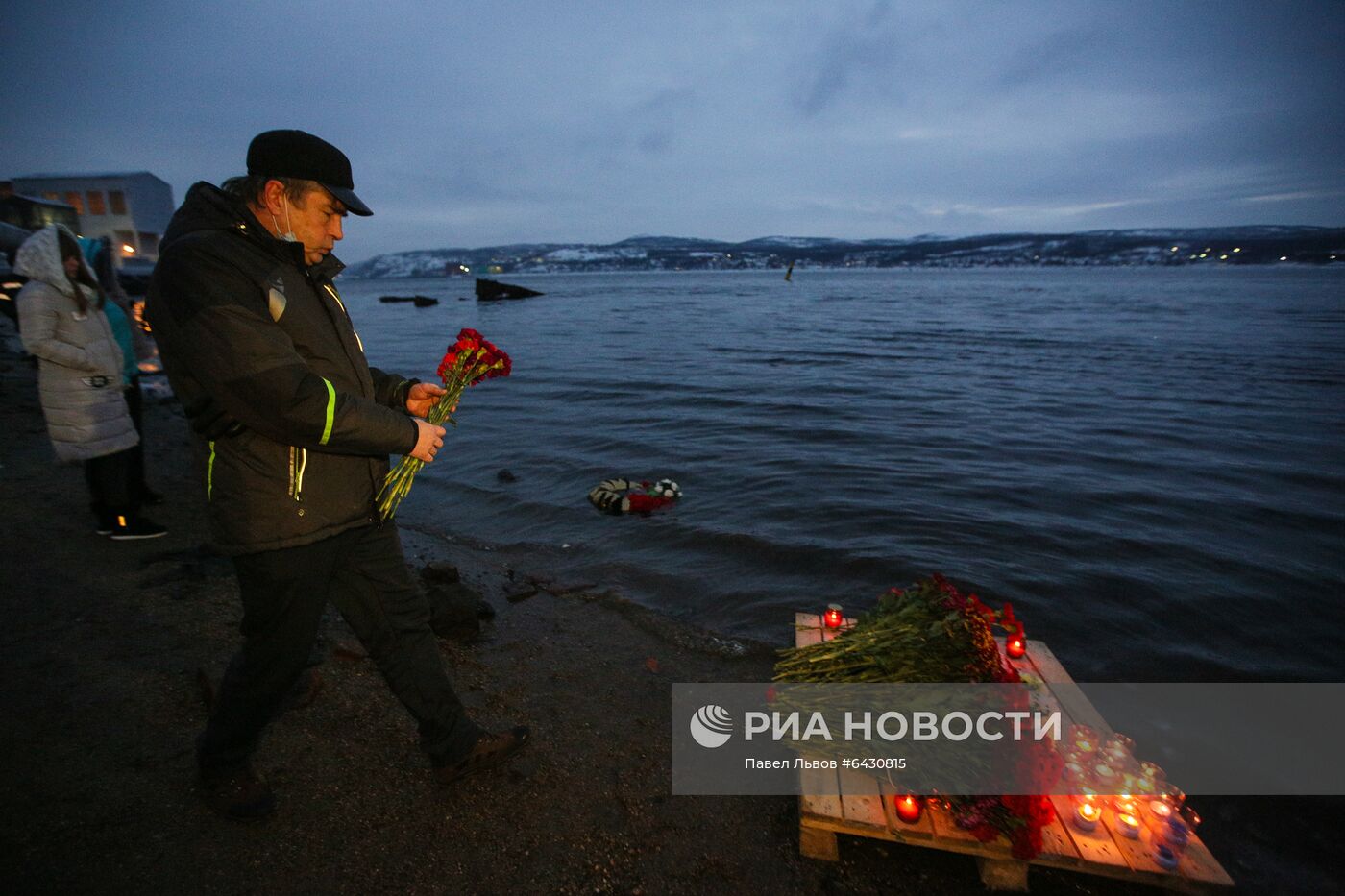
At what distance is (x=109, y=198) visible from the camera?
2424 inches

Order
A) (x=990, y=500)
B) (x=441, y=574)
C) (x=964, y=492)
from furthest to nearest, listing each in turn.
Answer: (x=964, y=492) → (x=990, y=500) → (x=441, y=574)

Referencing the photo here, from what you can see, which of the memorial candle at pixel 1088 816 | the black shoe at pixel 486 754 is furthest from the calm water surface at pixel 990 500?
Result: the black shoe at pixel 486 754

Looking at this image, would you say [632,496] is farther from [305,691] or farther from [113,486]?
[113,486]

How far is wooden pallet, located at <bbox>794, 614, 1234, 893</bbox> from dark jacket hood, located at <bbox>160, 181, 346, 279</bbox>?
3.65 m

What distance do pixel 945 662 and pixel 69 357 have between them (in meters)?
7.70

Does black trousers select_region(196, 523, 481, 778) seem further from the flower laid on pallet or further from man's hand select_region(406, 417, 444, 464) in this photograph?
the flower laid on pallet

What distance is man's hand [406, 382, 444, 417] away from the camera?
3.65 m

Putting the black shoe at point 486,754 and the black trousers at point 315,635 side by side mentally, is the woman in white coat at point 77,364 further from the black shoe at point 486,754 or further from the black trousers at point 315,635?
the black shoe at point 486,754

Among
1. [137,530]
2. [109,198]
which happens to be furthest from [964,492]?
[109,198]

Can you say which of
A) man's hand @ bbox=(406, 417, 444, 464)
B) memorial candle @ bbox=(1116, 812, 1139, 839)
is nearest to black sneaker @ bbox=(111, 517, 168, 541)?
man's hand @ bbox=(406, 417, 444, 464)

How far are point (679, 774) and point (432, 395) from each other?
2862 millimetres

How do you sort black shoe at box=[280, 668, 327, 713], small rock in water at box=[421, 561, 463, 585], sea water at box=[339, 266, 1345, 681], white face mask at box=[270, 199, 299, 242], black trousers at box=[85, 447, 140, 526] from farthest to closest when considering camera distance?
sea water at box=[339, 266, 1345, 681]
black trousers at box=[85, 447, 140, 526]
small rock in water at box=[421, 561, 463, 585]
black shoe at box=[280, 668, 327, 713]
white face mask at box=[270, 199, 299, 242]

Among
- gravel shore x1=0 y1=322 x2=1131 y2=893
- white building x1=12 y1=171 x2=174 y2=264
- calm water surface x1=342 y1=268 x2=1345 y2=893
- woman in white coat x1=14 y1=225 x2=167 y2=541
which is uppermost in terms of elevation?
white building x1=12 y1=171 x2=174 y2=264

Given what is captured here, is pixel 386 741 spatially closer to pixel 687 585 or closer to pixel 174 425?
pixel 687 585
